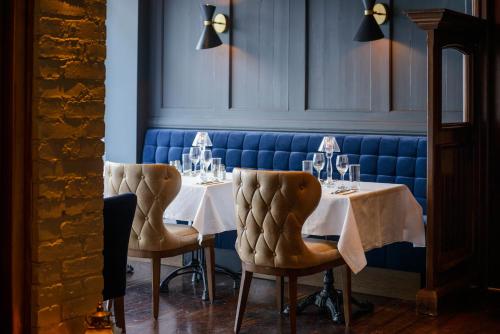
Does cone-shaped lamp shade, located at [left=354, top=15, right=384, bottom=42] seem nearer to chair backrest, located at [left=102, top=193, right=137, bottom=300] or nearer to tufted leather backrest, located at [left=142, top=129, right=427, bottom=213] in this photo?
tufted leather backrest, located at [left=142, top=129, right=427, bottom=213]

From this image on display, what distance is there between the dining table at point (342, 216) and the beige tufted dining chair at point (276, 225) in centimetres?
19

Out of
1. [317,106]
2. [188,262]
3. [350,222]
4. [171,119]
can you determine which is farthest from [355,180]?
[171,119]

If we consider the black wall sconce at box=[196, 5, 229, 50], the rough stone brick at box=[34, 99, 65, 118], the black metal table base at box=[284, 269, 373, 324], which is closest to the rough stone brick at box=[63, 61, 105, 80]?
the rough stone brick at box=[34, 99, 65, 118]

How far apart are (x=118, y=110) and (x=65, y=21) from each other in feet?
15.0

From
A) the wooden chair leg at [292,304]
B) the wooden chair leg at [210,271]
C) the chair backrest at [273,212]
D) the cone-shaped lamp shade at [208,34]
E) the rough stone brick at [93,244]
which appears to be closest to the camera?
the rough stone brick at [93,244]

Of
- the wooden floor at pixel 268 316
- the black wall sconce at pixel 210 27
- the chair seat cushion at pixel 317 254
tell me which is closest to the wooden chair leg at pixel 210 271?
the wooden floor at pixel 268 316

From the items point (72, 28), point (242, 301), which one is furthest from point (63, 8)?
point (242, 301)

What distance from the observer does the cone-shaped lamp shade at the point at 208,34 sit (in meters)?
6.89

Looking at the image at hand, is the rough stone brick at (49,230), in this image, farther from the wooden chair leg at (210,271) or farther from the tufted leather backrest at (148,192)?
the wooden chair leg at (210,271)

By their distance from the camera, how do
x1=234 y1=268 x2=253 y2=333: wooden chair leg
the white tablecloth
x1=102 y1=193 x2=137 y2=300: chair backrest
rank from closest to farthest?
x1=102 y1=193 x2=137 y2=300: chair backrest < x1=234 y1=268 x2=253 y2=333: wooden chair leg < the white tablecloth

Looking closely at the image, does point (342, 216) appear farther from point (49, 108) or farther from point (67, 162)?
point (49, 108)

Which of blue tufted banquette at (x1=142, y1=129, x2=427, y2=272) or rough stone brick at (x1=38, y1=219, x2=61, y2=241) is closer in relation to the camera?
rough stone brick at (x1=38, y1=219, x2=61, y2=241)

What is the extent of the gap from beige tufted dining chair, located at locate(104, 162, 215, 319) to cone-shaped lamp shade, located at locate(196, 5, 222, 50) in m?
2.08

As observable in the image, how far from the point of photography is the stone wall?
9.44ft
